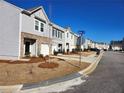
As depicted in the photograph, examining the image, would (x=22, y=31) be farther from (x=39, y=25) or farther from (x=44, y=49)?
(x=44, y=49)

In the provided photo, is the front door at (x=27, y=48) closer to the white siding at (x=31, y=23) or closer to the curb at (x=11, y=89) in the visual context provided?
the white siding at (x=31, y=23)

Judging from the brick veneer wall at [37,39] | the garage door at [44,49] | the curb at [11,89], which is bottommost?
the curb at [11,89]

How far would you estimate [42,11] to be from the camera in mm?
28375

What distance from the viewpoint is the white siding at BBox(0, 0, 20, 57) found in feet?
67.8

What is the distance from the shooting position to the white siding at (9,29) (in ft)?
67.8

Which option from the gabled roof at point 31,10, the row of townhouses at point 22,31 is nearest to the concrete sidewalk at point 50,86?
the row of townhouses at point 22,31

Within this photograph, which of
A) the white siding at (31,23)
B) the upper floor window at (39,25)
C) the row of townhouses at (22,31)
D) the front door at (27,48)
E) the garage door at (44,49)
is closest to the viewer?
the row of townhouses at (22,31)

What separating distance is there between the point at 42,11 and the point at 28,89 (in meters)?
19.7

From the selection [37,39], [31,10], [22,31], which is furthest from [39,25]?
[22,31]

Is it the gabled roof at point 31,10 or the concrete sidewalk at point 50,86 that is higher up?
the gabled roof at point 31,10

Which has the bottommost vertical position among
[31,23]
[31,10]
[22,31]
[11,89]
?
[11,89]

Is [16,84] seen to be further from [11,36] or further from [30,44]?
[30,44]

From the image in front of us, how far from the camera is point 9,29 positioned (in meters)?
21.5

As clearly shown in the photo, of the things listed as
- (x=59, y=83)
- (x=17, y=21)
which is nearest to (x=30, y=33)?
(x=17, y=21)
